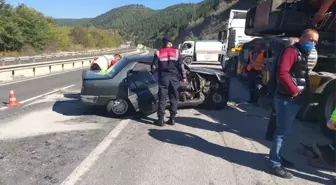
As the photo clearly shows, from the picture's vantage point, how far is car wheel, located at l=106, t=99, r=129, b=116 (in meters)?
7.68

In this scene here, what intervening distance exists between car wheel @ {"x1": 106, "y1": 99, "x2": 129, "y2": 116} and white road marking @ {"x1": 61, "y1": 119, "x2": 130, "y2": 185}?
69 cm

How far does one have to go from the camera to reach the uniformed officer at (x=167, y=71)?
686 cm

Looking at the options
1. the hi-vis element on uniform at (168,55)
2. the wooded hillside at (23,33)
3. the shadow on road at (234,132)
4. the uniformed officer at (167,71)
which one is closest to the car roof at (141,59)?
the uniformed officer at (167,71)

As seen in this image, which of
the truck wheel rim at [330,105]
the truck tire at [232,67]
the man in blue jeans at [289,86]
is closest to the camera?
the man in blue jeans at [289,86]

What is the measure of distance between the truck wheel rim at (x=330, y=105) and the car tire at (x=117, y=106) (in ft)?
12.9

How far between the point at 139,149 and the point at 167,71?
1943 mm

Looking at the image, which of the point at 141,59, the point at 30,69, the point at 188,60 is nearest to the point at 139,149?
the point at 141,59

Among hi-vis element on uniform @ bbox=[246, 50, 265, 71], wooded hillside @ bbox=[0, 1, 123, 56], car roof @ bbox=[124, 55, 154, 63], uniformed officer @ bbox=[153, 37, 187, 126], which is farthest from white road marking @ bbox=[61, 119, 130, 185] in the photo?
wooded hillside @ bbox=[0, 1, 123, 56]

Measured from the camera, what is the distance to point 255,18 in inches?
415

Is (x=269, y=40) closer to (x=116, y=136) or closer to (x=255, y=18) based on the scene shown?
(x=255, y=18)

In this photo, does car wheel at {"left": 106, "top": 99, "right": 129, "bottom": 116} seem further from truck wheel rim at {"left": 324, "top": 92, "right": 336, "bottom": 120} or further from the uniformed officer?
truck wheel rim at {"left": 324, "top": 92, "right": 336, "bottom": 120}

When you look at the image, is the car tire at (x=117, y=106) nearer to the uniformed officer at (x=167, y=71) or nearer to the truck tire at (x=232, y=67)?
the uniformed officer at (x=167, y=71)

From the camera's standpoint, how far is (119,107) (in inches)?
303

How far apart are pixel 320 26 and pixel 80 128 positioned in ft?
18.0
